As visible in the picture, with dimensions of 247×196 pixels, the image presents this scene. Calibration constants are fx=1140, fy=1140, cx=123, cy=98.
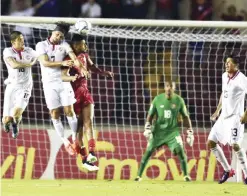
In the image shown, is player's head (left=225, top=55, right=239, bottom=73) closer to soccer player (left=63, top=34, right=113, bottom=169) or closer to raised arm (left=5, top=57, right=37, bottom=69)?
soccer player (left=63, top=34, right=113, bottom=169)

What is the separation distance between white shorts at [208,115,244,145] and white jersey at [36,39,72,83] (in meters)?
2.43

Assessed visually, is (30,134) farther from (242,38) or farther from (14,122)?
(242,38)

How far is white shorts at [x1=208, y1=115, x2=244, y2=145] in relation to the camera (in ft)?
54.0

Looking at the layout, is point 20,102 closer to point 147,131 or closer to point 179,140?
point 147,131

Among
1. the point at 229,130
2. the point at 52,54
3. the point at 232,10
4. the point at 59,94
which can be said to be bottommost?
the point at 229,130

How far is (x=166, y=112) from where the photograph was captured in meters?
19.5

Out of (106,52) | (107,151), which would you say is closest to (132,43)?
(106,52)

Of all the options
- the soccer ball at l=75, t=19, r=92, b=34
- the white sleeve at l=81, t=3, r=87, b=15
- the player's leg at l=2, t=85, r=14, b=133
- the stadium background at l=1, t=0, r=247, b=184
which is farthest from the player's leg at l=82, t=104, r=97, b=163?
the white sleeve at l=81, t=3, r=87, b=15

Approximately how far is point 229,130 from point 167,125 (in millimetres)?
3160

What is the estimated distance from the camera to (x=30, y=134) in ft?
65.5

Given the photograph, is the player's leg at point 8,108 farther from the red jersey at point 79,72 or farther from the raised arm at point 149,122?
the raised arm at point 149,122

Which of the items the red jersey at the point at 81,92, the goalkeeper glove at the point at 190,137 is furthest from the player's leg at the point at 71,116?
the goalkeeper glove at the point at 190,137

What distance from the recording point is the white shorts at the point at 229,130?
16.5 metres

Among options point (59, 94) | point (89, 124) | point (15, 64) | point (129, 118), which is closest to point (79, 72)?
point (59, 94)
